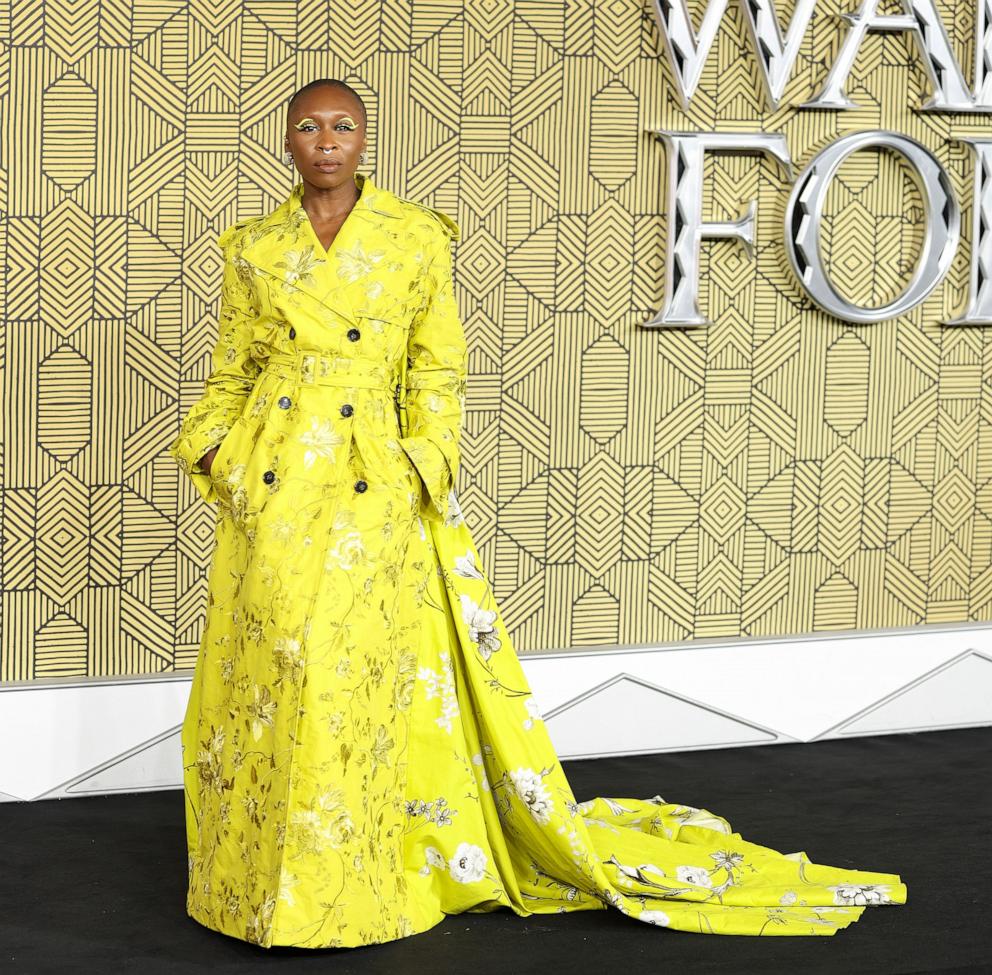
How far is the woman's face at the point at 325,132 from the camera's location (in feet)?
10.3

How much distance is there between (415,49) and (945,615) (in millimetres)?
2463

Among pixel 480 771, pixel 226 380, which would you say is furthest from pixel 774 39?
pixel 480 771

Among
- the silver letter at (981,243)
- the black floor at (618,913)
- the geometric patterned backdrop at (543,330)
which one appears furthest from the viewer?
the silver letter at (981,243)

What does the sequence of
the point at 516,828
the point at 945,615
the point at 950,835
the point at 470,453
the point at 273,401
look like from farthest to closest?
the point at 945,615
the point at 470,453
the point at 950,835
the point at 516,828
the point at 273,401

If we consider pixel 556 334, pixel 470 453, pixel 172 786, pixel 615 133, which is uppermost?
pixel 615 133

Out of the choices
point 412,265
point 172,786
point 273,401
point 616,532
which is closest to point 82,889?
point 172,786

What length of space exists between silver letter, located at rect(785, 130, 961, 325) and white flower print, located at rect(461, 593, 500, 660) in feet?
6.08

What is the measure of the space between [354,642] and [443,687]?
0.30m

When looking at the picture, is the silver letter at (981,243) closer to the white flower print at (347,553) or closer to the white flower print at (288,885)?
the white flower print at (347,553)

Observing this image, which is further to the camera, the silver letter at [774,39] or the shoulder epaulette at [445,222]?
the silver letter at [774,39]

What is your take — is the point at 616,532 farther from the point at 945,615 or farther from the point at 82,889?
the point at 82,889

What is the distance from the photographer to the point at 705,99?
463cm

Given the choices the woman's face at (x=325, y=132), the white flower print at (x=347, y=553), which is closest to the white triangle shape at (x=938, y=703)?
the white flower print at (x=347, y=553)

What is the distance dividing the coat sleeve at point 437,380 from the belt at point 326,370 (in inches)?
4.4
